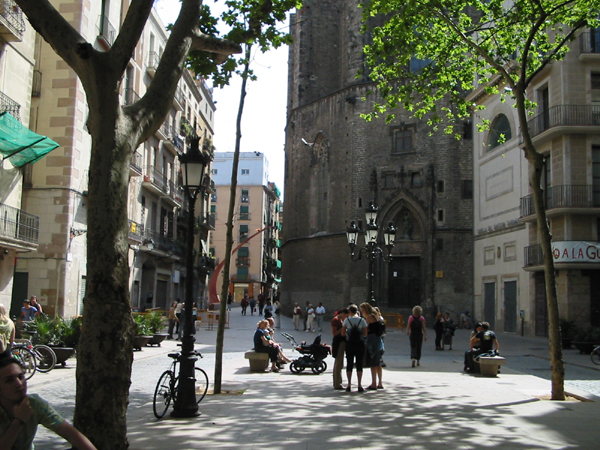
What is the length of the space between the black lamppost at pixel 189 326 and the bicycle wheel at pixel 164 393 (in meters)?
0.16

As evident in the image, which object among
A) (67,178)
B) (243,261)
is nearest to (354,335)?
(67,178)

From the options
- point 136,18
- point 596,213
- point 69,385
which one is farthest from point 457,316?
point 136,18

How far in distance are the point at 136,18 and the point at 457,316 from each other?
33.5 metres

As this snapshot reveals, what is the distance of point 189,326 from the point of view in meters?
9.27

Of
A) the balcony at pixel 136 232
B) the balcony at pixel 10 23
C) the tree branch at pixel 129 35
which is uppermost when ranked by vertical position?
the balcony at pixel 10 23

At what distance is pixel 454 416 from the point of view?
8883mm

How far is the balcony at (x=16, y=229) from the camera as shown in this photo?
58.9 ft

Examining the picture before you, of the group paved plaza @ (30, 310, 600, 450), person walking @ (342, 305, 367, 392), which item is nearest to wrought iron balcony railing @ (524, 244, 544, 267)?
paved plaza @ (30, 310, 600, 450)

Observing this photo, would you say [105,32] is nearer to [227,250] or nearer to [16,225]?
[16,225]

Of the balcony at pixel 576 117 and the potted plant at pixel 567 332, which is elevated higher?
the balcony at pixel 576 117

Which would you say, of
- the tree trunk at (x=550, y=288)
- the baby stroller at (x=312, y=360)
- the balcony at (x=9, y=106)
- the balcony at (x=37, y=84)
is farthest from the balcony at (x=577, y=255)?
the balcony at (x=37, y=84)

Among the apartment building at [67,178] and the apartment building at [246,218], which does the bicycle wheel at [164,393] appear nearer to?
the apartment building at [67,178]

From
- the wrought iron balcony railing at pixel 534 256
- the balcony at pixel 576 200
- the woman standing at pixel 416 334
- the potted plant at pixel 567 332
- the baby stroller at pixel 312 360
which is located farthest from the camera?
the wrought iron balcony railing at pixel 534 256

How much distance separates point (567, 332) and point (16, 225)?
18.8 m
